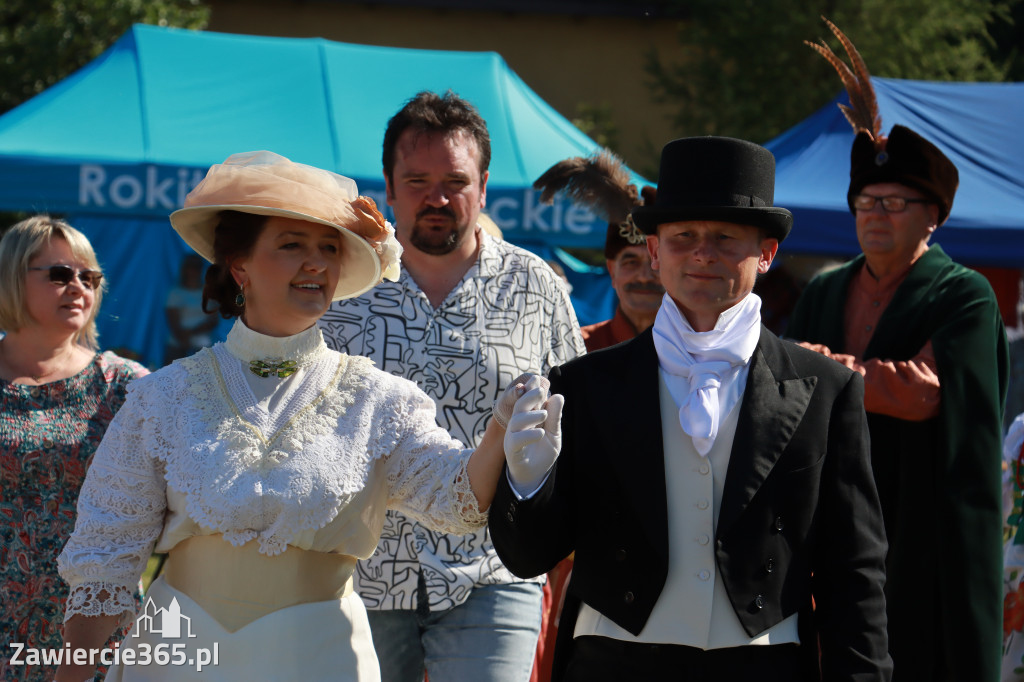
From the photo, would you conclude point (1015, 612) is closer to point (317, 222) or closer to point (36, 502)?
point (317, 222)

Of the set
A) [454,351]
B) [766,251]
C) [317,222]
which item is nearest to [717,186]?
[766,251]

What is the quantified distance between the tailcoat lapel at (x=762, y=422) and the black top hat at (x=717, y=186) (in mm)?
308

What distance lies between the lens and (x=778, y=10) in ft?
50.3

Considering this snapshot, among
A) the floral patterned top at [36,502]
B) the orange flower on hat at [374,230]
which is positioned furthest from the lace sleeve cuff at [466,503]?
the floral patterned top at [36,502]

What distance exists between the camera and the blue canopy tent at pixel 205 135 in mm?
7934

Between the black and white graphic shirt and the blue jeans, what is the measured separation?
44 millimetres

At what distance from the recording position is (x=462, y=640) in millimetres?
3367

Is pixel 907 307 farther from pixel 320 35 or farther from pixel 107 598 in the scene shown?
pixel 320 35

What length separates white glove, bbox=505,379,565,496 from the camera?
228 centimetres

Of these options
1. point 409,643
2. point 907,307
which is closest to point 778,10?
point 907,307

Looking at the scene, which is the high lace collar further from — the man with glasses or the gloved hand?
the man with glasses

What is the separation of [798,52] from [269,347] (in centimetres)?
1401

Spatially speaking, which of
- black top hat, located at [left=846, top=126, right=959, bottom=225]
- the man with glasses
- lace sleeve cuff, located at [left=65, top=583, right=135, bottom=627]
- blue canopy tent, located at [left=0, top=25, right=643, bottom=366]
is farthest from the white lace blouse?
blue canopy tent, located at [left=0, top=25, right=643, bottom=366]

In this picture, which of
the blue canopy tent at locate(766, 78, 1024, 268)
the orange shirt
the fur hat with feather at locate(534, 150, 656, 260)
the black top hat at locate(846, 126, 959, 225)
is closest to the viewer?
the orange shirt
